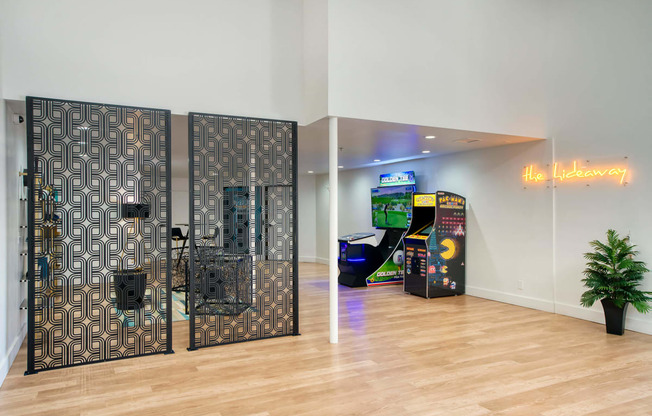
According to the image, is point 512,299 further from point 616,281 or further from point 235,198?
point 235,198

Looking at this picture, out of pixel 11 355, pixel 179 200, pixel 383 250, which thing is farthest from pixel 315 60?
pixel 179 200

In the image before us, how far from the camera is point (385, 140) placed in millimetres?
6688

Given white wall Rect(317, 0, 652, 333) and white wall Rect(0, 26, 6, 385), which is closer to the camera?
white wall Rect(0, 26, 6, 385)

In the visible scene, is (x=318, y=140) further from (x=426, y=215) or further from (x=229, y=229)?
(x=426, y=215)

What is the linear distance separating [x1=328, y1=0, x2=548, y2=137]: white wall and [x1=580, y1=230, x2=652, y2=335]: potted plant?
192 centimetres

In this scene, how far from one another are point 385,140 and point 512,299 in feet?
10.4

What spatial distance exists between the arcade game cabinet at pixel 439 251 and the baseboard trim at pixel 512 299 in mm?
276

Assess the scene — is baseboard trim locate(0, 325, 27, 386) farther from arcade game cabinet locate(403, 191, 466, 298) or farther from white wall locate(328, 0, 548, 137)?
arcade game cabinet locate(403, 191, 466, 298)

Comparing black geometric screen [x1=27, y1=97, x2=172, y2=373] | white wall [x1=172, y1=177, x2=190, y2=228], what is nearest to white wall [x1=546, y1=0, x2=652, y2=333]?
black geometric screen [x1=27, y1=97, x2=172, y2=373]

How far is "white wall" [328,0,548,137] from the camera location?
16.4ft

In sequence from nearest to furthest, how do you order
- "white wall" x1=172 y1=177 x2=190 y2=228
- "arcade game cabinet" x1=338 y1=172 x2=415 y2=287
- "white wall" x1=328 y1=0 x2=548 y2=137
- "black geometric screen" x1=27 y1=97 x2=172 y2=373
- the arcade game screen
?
"black geometric screen" x1=27 y1=97 x2=172 y2=373 < "white wall" x1=328 y1=0 x2=548 y2=137 < "arcade game cabinet" x1=338 y1=172 x2=415 y2=287 < the arcade game screen < "white wall" x1=172 y1=177 x2=190 y2=228

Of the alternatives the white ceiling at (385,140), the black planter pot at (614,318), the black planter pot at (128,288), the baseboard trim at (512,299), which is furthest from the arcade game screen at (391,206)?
the black planter pot at (128,288)

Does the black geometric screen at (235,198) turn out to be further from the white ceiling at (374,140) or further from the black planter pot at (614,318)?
the black planter pot at (614,318)

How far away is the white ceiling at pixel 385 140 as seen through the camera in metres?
5.61
